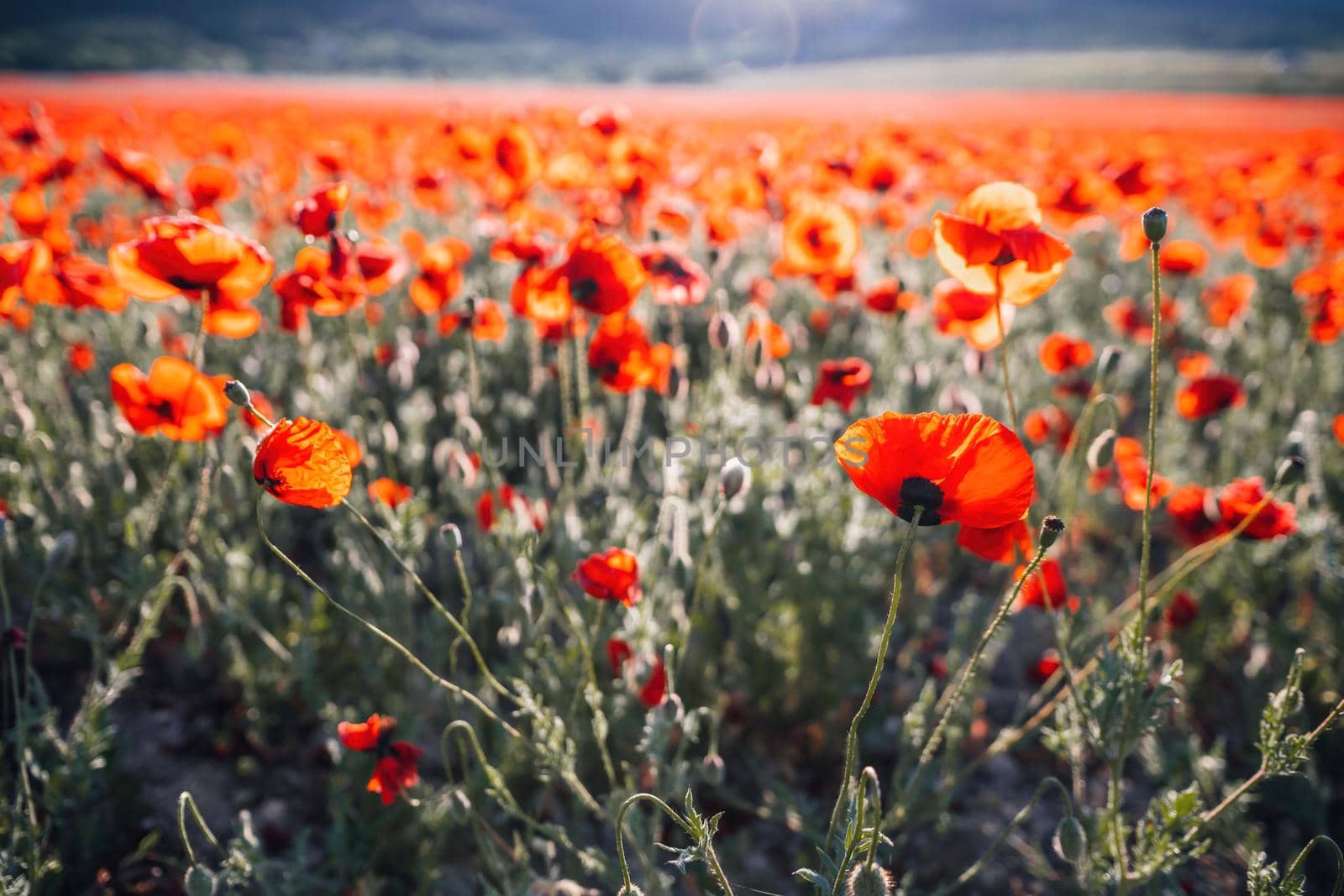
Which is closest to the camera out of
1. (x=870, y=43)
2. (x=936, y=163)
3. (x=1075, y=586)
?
(x=1075, y=586)

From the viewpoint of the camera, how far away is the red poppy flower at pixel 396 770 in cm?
156

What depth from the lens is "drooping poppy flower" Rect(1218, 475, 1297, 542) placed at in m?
1.74

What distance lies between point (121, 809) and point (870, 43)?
386 ft

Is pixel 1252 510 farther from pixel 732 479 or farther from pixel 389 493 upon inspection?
pixel 389 493

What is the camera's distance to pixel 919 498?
1.12m

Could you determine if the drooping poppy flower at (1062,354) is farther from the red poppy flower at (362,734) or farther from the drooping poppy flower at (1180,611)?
the red poppy flower at (362,734)

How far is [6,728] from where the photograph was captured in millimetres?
2051

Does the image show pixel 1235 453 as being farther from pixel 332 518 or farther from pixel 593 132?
pixel 332 518

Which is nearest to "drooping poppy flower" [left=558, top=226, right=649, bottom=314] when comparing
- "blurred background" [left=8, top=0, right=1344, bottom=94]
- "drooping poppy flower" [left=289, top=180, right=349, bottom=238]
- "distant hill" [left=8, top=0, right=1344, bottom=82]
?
"drooping poppy flower" [left=289, top=180, right=349, bottom=238]

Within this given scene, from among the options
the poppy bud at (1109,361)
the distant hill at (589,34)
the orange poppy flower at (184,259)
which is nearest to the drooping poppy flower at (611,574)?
the orange poppy flower at (184,259)

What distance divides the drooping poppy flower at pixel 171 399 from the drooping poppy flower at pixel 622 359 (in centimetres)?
95

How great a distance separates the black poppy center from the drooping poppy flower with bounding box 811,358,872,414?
1104 millimetres

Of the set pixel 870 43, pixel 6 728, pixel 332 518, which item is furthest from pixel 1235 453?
pixel 870 43

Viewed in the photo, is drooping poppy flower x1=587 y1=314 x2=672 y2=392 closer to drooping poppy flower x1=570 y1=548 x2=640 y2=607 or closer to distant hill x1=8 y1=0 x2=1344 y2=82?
drooping poppy flower x1=570 y1=548 x2=640 y2=607
